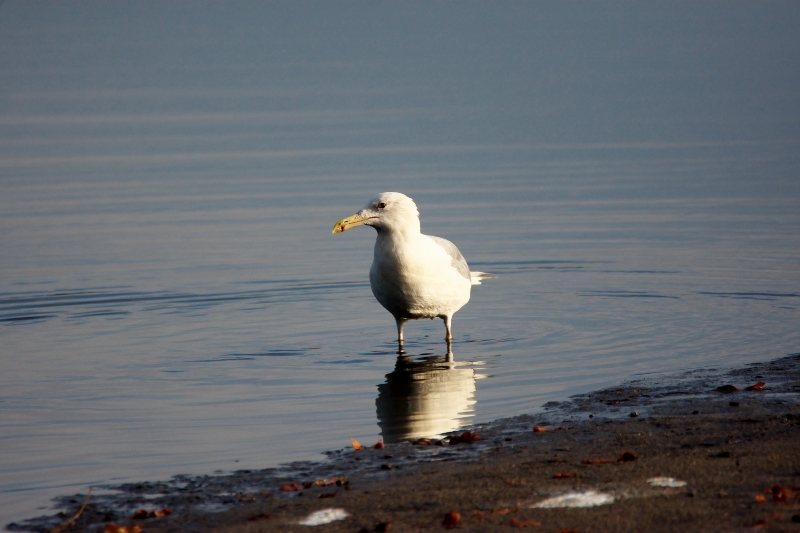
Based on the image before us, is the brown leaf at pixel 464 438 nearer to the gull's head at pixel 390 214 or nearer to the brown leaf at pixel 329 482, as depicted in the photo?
the brown leaf at pixel 329 482

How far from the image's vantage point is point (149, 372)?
12.4 meters

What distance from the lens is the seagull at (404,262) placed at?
12.8 metres

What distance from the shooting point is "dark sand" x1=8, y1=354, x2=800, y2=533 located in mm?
6879

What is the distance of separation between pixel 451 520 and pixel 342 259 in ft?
40.8

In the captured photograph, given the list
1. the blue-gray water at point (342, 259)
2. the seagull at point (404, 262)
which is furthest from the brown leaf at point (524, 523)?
the seagull at point (404, 262)

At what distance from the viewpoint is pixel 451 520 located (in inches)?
271

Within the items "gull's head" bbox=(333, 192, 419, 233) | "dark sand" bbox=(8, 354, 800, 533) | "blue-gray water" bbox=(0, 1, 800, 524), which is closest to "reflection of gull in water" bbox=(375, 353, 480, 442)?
"blue-gray water" bbox=(0, 1, 800, 524)

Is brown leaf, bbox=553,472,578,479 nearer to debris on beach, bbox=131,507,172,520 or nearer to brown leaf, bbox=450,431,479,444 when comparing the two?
brown leaf, bbox=450,431,479,444

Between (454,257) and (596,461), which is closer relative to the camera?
(596,461)

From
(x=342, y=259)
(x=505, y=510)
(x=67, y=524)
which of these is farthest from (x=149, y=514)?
(x=342, y=259)

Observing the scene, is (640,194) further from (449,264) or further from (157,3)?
(157,3)

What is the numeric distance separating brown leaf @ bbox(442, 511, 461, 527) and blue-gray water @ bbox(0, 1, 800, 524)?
242 centimetres

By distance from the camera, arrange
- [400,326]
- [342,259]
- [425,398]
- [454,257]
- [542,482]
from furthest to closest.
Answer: [342,259] → [454,257] → [400,326] → [425,398] → [542,482]

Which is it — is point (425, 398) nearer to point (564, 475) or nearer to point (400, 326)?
point (400, 326)
